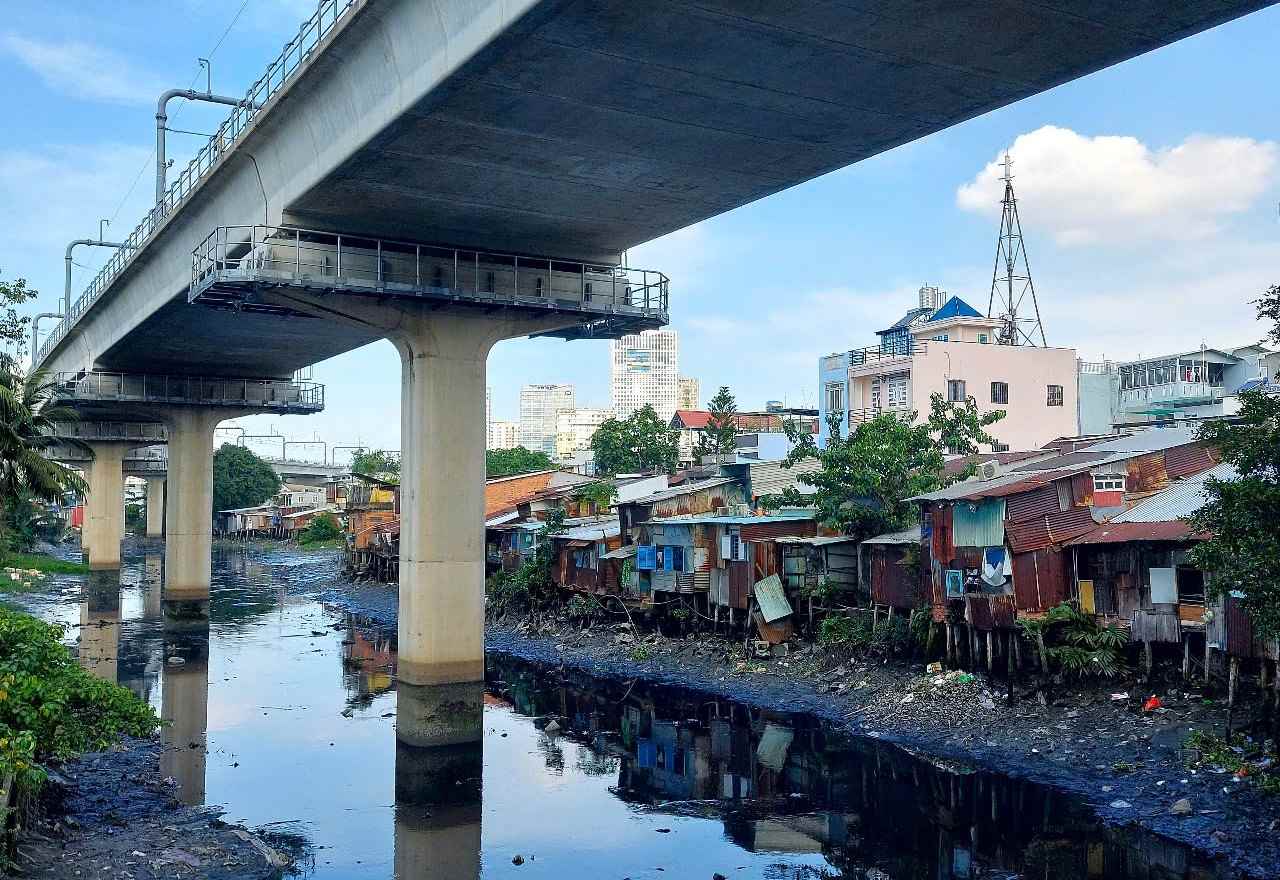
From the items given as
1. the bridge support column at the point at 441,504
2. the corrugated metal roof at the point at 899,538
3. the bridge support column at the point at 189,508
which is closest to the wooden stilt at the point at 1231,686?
the corrugated metal roof at the point at 899,538

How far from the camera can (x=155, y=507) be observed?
117m

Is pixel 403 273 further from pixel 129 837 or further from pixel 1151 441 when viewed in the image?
pixel 1151 441

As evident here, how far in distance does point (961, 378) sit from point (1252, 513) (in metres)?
34.3

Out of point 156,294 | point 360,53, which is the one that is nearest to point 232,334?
→ point 156,294

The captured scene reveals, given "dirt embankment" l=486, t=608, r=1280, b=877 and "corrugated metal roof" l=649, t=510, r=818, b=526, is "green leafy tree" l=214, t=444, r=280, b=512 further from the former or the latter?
"dirt embankment" l=486, t=608, r=1280, b=877

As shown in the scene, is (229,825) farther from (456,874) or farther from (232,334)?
(232,334)

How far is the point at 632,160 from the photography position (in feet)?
66.0

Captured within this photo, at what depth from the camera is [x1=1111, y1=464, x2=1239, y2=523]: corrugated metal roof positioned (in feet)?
75.0

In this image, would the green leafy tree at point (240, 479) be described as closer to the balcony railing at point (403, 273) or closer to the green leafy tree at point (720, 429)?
the green leafy tree at point (720, 429)

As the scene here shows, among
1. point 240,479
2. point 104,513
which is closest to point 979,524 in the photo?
point 104,513

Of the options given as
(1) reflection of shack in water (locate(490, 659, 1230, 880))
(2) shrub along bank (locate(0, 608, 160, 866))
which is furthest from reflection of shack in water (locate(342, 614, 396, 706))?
(2) shrub along bank (locate(0, 608, 160, 866))

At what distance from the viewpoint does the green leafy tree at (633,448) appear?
66.6 m

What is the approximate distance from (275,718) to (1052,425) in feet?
122

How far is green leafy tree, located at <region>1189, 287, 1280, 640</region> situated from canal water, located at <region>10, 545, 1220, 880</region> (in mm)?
4121
